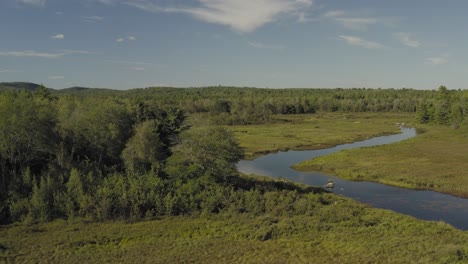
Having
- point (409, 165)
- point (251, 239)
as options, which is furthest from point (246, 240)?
point (409, 165)

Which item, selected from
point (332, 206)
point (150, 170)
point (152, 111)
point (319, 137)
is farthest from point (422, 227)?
point (319, 137)

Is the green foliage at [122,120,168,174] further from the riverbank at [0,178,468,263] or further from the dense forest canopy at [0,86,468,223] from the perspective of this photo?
the riverbank at [0,178,468,263]

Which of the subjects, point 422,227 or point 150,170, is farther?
point 150,170

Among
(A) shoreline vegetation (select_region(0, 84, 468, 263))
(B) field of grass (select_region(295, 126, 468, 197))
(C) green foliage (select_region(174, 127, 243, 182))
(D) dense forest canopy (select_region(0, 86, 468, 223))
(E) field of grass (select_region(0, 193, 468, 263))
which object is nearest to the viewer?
(E) field of grass (select_region(0, 193, 468, 263))

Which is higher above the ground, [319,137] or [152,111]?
[152,111]

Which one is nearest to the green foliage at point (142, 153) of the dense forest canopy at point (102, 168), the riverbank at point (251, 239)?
the dense forest canopy at point (102, 168)

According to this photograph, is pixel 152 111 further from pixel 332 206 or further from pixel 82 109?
pixel 332 206

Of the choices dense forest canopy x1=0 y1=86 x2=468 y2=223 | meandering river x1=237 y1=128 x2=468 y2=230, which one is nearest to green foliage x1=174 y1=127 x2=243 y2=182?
dense forest canopy x1=0 y1=86 x2=468 y2=223

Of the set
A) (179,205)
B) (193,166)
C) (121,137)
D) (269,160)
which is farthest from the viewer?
(269,160)
